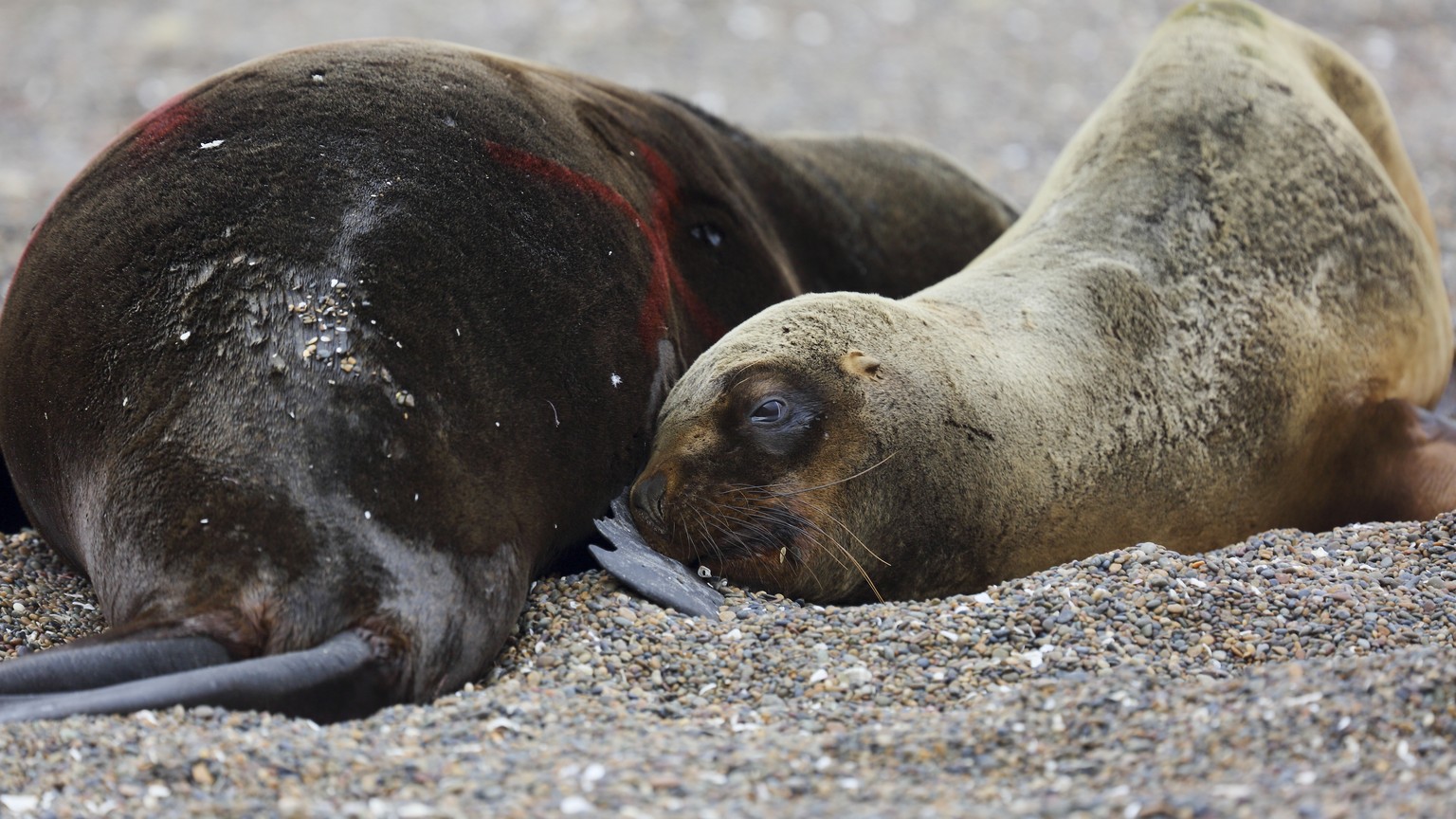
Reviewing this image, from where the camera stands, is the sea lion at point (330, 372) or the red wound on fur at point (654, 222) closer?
the sea lion at point (330, 372)

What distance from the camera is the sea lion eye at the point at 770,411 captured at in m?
3.37

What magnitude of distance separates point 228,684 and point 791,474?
1292 mm

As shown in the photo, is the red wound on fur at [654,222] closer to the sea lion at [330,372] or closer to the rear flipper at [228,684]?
the sea lion at [330,372]

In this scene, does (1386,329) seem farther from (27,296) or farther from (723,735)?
(27,296)

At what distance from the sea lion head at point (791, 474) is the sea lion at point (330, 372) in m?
0.22

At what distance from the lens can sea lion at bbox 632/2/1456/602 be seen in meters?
3.37

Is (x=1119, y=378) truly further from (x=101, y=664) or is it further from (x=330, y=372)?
(x=101, y=664)

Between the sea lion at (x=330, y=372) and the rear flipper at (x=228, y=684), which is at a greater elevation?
the sea lion at (x=330, y=372)

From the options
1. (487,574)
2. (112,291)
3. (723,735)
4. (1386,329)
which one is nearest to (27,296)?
(112,291)

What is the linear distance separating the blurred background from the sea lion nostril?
550 cm

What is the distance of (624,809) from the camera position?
2178mm

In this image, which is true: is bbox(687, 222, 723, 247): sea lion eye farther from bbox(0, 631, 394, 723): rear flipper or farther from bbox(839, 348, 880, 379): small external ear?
bbox(0, 631, 394, 723): rear flipper

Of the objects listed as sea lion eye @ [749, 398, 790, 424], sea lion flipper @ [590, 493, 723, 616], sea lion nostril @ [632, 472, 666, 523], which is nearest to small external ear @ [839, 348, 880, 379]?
sea lion eye @ [749, 398, 790, 424]

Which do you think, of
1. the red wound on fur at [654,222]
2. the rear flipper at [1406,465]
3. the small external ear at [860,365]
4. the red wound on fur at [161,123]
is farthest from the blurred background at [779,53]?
the red wound on fur at [161,123]
